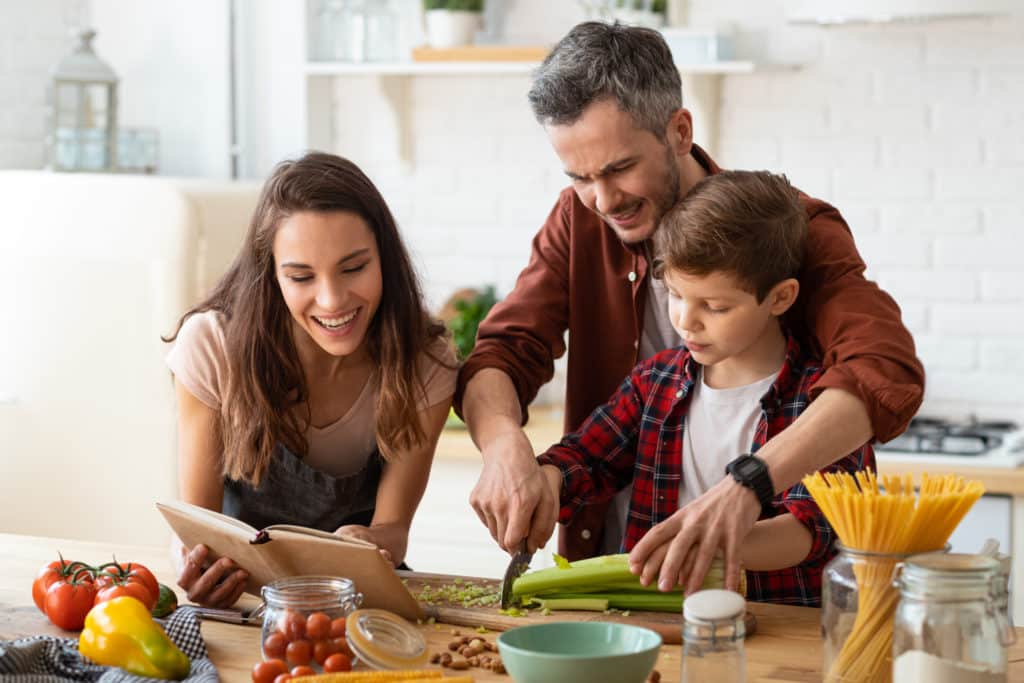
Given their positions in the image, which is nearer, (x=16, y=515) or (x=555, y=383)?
(x=16, y=515)

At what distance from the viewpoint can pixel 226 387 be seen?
2398mm

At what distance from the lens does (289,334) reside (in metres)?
2.51

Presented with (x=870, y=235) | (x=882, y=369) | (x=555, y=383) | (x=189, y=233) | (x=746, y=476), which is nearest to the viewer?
(x=746, y=476)

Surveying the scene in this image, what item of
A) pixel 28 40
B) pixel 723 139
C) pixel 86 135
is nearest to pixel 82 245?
pixel 86 135

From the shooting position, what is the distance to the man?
1993 millimetres

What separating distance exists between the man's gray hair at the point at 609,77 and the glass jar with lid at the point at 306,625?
945 millimetres

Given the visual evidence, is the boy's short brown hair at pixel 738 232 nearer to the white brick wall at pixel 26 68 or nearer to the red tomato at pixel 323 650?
the red tomato at pixel 323 650

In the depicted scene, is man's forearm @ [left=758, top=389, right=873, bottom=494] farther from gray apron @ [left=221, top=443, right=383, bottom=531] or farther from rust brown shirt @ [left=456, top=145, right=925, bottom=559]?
gray apron @ [left=221, top=443, right=383, bottom=531]

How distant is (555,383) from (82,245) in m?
1.51

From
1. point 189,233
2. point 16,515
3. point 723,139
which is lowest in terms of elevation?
point 16,515

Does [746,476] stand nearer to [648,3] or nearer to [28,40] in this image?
[648,3]

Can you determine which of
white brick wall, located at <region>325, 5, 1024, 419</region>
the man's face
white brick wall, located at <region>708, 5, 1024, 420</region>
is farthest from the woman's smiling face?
white brick wall, located at <region>708, 5, 1024, 420</region>

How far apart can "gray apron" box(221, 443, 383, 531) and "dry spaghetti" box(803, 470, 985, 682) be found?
1.06 m

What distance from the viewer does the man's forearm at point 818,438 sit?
6.54ft
